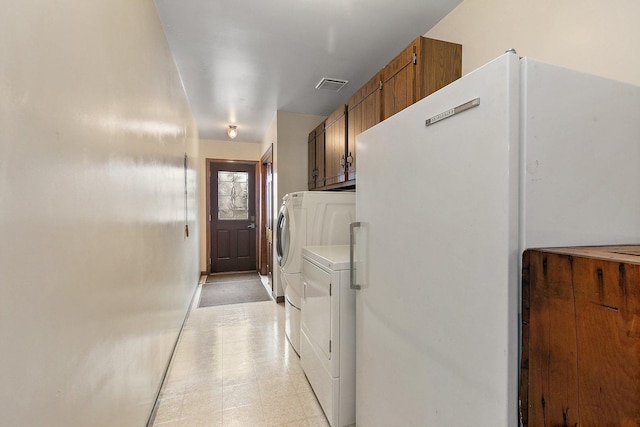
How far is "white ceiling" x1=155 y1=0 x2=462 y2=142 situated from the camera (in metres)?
1.85

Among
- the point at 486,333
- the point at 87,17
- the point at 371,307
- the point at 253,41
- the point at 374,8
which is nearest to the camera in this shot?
the point at 486,333

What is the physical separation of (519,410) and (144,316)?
1.74 meters

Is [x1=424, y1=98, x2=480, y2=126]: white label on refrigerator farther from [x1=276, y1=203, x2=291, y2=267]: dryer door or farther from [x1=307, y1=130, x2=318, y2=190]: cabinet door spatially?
[x1=307, y1=130, x2=318, y2=190]: cabinet door

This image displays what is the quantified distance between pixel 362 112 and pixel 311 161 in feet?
5.00

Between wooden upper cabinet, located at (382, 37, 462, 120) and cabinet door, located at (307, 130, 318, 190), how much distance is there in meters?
1.92

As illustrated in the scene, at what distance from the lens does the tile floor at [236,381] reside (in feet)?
5.76

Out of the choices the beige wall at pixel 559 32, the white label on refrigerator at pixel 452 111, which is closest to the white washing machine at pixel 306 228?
the beige wall at pixel 559 32

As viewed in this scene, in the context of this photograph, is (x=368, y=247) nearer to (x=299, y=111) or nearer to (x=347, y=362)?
(x=347, y=362)

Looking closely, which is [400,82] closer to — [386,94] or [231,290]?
[386,94]

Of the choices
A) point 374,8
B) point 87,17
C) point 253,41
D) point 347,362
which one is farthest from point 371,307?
point 253,41

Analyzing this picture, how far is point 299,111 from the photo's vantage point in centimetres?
384

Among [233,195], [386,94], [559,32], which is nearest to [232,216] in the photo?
[233,195]

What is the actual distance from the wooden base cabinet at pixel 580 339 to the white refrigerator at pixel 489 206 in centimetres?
4

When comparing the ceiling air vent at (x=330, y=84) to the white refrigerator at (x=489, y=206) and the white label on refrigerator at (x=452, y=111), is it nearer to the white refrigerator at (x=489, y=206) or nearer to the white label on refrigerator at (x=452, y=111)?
the white refrigerator at (x=489, y=206)
